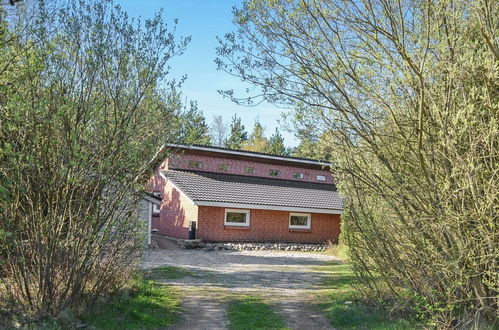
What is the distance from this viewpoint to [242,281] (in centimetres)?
1377

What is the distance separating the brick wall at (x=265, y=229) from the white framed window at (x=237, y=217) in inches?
9.1

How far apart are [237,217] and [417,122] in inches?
764

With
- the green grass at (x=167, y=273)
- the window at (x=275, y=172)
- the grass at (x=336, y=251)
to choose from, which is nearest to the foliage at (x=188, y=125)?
the green grass at (x=167, y=273)

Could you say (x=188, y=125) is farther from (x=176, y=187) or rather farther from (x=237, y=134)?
(x=237, y=134)

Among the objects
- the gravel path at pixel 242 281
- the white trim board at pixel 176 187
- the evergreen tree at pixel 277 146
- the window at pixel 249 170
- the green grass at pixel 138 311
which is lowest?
the gravel path at pixel 242 281

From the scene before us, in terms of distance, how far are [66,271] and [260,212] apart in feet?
62.7

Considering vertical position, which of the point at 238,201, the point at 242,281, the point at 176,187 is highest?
the point at 176,187

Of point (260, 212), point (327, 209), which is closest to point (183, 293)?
point (260, 212)

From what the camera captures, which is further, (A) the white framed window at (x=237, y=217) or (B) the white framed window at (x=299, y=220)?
(B) the white framed window at (x=299, y=220)

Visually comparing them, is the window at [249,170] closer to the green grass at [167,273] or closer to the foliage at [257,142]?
the green grass at [167,273]

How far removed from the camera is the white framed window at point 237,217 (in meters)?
25.0

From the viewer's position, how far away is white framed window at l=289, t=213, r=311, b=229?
2697cm

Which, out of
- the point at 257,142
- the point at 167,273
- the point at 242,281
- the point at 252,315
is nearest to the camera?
the point at 252,315

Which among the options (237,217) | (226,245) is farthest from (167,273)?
(237,217)
